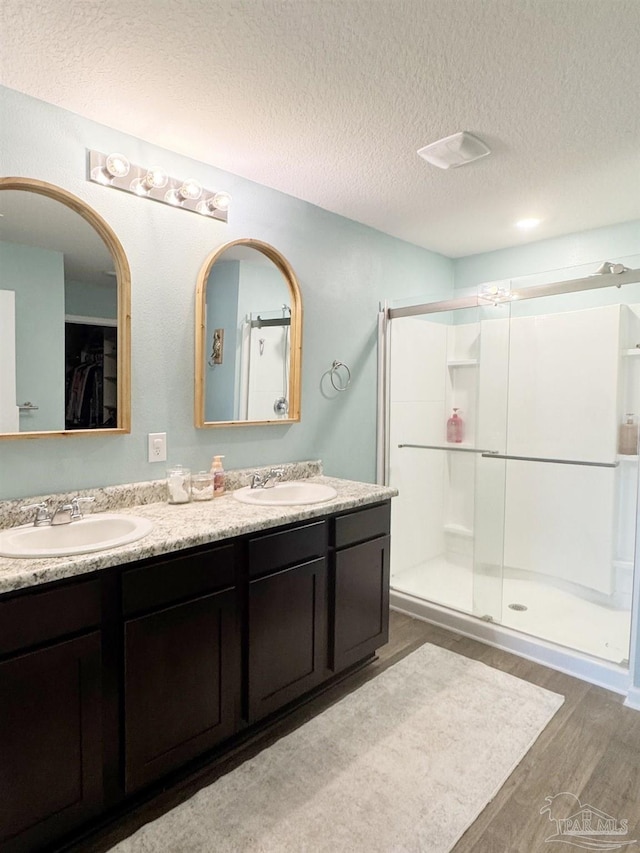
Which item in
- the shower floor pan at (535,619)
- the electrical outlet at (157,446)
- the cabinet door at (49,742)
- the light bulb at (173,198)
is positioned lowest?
the shower floor pan at (535,619)

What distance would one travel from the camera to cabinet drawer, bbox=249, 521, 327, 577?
1.75 meters

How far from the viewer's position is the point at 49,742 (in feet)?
4.22

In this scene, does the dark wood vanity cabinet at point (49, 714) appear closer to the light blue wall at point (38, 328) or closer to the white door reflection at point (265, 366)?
the light blue wall at point (38, 328)

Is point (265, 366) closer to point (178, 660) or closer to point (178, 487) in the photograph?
→ point (178, 487)

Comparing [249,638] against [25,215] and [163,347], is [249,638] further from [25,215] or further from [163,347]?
[25,215]

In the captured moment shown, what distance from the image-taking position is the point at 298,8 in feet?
4.19

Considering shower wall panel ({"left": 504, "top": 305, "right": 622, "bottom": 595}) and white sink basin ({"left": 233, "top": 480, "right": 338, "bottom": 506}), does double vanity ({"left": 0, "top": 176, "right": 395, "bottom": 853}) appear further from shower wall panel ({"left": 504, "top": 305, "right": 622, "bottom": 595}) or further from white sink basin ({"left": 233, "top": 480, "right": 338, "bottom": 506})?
shower wall panel ({"left": 504, "top": 305, "right": 622, "bottom": 595})

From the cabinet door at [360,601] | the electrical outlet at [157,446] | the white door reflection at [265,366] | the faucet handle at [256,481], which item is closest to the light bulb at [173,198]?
the white door reflection at [265,366]

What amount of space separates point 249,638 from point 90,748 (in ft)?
1.86

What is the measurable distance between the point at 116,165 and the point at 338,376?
1532 millimetres

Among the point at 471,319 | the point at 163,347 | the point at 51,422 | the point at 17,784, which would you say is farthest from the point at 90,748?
the point at 471,319

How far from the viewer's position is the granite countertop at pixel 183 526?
49.2 inches

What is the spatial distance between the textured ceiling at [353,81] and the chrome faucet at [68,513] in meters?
1.40

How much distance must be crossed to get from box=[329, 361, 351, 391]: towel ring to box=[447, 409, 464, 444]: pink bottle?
0.92m
